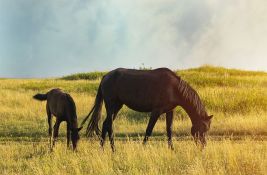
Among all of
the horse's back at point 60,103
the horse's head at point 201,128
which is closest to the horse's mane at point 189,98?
the horse's head at point 201,128

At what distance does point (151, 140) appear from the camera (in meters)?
17.3

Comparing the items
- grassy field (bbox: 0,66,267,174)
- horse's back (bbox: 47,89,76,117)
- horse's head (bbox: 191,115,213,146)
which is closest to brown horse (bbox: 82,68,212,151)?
horse's head (bbox: 191,115,213,146)

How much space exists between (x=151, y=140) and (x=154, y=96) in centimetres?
430

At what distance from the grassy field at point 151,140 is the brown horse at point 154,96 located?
630 millimetres

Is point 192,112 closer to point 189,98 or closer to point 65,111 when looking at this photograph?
point 189,98

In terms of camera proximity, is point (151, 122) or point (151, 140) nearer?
point (151, 122)

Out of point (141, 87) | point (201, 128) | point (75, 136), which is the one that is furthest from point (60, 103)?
point (201, 128)

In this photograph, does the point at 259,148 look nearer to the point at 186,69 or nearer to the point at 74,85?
the point at 74,85

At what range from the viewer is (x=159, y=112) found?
13141 mm

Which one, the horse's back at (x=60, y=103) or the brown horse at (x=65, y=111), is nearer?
the brown horse at (x=65, y=111)

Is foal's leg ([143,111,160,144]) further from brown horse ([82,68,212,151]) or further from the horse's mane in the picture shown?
the horse's mane

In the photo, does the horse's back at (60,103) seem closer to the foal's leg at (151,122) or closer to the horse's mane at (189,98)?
the foal's leg at (151,122)

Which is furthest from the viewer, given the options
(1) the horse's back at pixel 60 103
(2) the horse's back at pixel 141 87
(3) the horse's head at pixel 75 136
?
(1) the horse's back at pixel 60 103

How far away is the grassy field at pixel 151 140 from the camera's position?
410 inches
